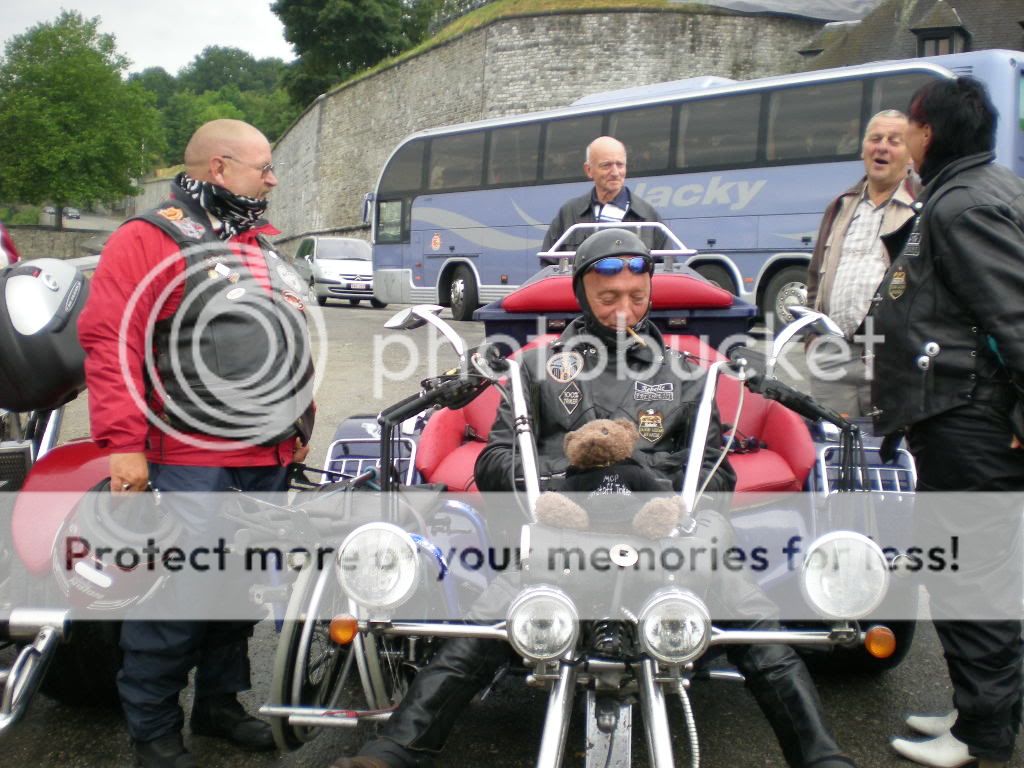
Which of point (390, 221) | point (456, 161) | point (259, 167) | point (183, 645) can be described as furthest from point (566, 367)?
point (390, 221)

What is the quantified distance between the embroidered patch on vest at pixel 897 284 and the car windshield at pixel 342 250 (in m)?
20.8

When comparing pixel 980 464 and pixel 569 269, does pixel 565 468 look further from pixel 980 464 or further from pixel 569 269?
pixel 569 269

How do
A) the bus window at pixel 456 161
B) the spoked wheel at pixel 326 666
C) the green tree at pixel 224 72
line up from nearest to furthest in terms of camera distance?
the spoked wheel at pixel 326 666
the bus window at pixel 456 161
the green tree at pixel 224 72

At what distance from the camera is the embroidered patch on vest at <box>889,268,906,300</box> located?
121 inches

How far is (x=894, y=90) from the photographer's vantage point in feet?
42.4

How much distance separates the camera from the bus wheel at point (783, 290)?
13.5 m

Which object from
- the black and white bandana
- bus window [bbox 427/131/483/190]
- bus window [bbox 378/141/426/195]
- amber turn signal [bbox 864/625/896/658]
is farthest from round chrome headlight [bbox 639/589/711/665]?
bus window [bbox 378/141/426/195]

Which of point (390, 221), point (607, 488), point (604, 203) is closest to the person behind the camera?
point (607, 488)

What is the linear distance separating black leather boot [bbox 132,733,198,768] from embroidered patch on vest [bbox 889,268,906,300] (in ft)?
8.54

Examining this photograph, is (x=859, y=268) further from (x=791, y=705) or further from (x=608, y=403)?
(x=791, y=705)

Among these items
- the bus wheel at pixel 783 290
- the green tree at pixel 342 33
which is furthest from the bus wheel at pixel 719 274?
the green tree at pixel 342 33

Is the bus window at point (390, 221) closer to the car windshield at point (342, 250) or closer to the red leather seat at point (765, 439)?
the car windshield at point (342, 250)

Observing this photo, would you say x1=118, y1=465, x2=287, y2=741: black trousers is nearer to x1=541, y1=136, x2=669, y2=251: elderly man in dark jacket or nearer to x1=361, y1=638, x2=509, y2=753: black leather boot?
x1=361, y1=638, x2=509, y2=753: black leather boot

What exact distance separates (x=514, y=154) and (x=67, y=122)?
52867mm
